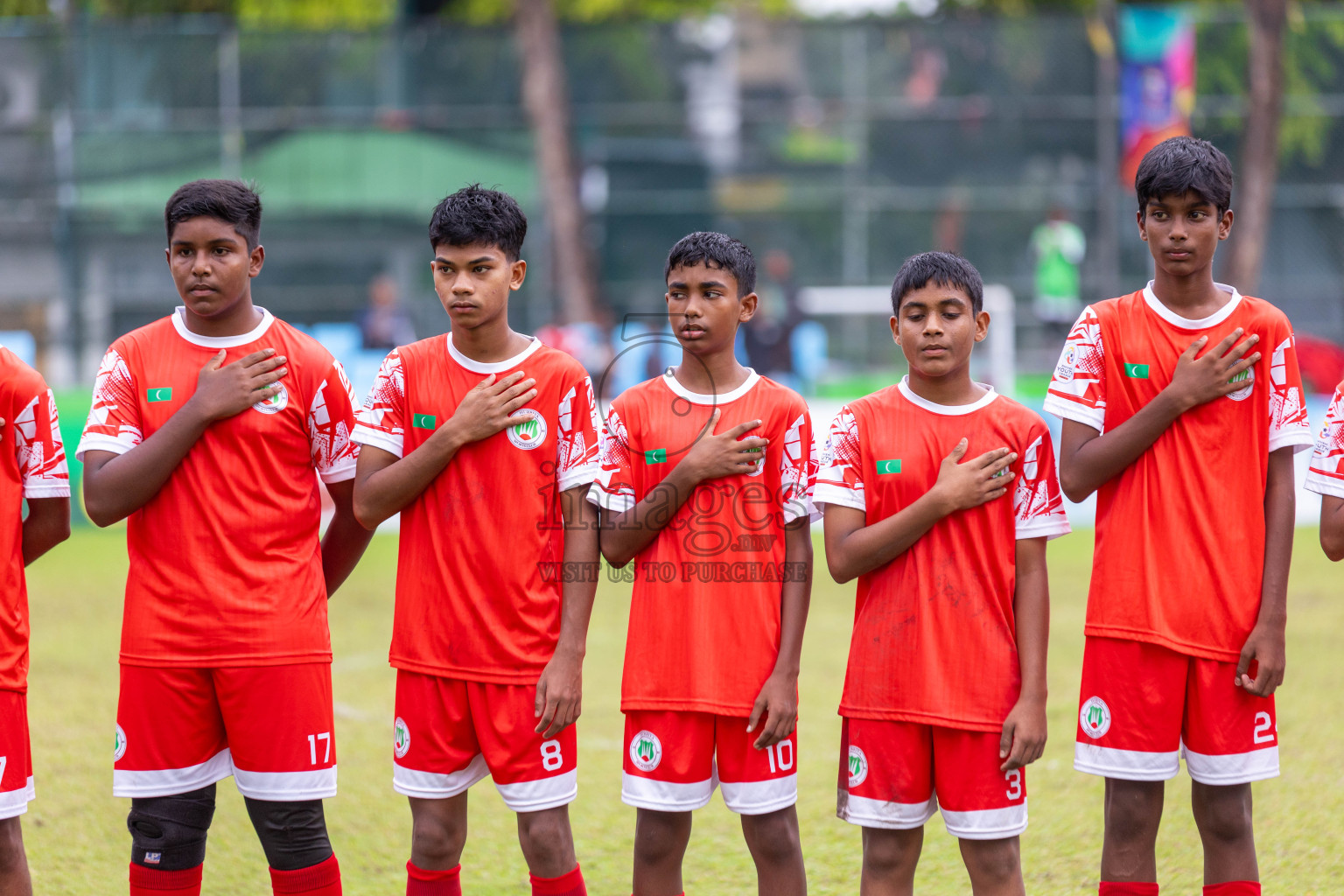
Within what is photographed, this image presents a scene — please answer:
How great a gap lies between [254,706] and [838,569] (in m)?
1.50

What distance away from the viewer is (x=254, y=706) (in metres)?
3.48

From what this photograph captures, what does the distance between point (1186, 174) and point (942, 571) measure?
1.17 metres

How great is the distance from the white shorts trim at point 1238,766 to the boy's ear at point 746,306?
63.1 inches

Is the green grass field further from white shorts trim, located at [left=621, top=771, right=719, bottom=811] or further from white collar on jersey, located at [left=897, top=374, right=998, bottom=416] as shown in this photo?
white collar on jersey, located at [left=897, top=374, right=998, bottom=416]

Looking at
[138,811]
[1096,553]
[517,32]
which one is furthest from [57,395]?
[1096,553]

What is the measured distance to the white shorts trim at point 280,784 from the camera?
3490 millimetres

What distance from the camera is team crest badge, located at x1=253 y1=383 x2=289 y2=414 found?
11.6 feet

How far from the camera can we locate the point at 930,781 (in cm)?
342

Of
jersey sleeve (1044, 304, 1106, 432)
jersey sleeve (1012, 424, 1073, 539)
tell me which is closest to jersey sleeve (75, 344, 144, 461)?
jersey sleeve (1012, 424, 1073, 539)

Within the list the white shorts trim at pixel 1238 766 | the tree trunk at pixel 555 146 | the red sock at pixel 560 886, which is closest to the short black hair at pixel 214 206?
the red sock at pixel 560 886

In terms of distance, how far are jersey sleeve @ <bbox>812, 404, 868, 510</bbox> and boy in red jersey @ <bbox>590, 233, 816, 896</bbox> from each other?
8 cm

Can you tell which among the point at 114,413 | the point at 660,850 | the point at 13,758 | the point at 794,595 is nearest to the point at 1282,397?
the point at 794,595

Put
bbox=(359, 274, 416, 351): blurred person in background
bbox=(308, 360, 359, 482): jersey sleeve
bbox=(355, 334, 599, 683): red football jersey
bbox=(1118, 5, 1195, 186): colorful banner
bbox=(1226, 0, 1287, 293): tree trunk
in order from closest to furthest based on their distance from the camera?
bbox=(355, 334, 599, 683): red football jersey, bbox=(308, 360, 359, 482): jersey sleeve, bbox=(359, 274, 416, 351): blurred person in background, bbox=(1226, 0, 1287, 293): tree trunk, bbox=(1118, 5, 1195, 186): colorful banner

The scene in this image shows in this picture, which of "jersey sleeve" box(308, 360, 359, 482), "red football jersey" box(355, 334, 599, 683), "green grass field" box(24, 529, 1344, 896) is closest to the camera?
"red football jersey" box(355, 334, 599, 683)
